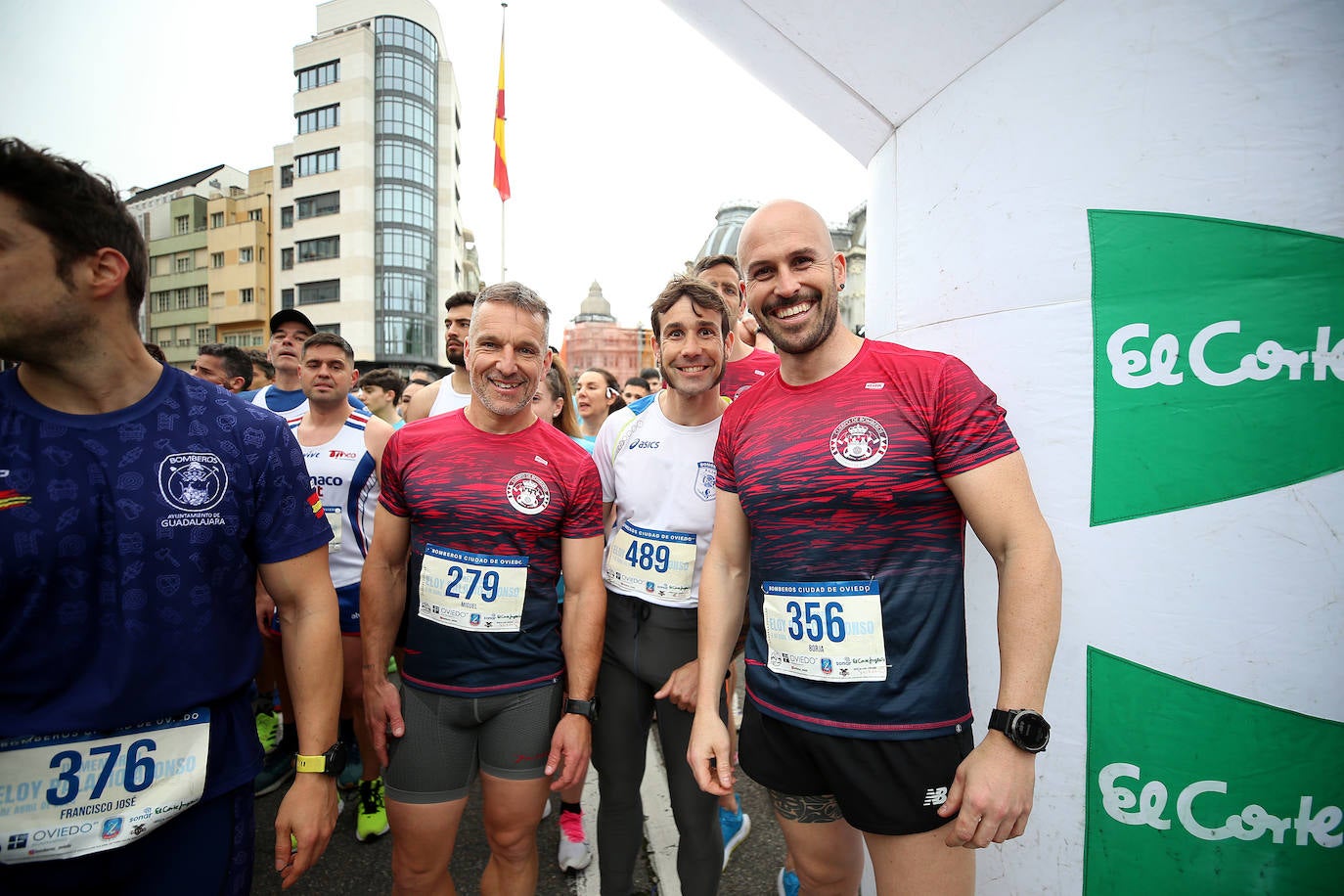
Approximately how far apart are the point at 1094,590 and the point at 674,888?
200 cm

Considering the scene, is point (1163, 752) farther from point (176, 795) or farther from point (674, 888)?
point (176, 795)

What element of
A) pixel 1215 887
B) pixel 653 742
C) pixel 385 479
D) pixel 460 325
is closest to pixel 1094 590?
pixel 1215 887

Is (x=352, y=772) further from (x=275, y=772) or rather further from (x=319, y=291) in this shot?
(x=319, y=291)

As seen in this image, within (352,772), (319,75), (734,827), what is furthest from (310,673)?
(319,75)

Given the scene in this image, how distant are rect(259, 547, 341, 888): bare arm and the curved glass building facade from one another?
136ft

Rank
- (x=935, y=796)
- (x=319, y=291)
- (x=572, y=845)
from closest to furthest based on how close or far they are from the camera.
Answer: (x=935, y=796), (x=572, y=845), (x=319, y=291)

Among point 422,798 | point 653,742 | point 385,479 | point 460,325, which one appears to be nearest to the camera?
point 422,798

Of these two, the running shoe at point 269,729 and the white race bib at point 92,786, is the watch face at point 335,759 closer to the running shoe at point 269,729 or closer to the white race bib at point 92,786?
the white race bib at point 92,786

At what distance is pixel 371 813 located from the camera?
2924mm

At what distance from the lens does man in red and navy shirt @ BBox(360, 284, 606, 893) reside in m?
2.01

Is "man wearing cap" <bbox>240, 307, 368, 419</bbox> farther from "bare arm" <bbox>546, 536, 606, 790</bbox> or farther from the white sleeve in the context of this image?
"bare arm" <bbox>546, 536, 606, 790</bbox>

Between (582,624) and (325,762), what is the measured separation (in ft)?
2.64

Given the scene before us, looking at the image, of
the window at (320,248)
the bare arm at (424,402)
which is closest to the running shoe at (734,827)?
the bare arm at (424,402)

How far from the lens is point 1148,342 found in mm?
1687
